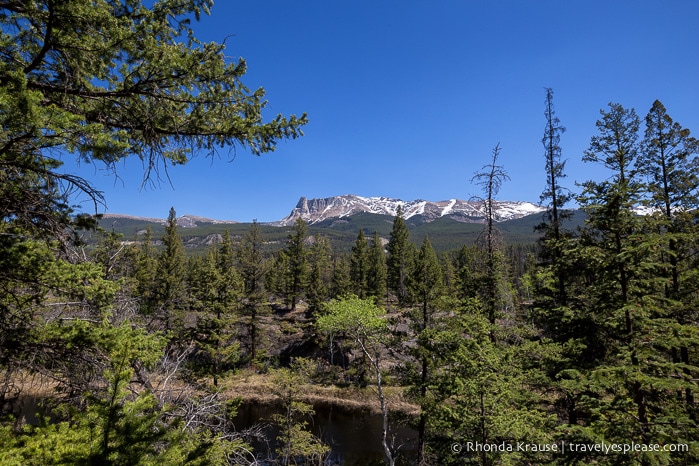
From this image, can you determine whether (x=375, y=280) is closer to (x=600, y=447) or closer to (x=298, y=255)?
(x=298, y=255)

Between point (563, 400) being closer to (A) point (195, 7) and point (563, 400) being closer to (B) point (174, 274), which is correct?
(A) point (195, 7)

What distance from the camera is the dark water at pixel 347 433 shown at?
2048 centimetres

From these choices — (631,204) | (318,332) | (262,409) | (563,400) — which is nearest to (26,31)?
(631,204)

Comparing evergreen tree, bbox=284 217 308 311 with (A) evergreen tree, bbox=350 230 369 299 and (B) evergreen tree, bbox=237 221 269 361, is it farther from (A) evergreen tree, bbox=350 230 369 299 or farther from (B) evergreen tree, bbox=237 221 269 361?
(A) evergreen tree, bbox=350 230 369 299

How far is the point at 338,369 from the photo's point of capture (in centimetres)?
3606

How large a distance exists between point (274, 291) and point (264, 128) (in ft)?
196

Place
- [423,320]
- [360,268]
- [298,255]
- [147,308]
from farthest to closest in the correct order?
[360,268] → [298,255] → [423,320] → [147,308]

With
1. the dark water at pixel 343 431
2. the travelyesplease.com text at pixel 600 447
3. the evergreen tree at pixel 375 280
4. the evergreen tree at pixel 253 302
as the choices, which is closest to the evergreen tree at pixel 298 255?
the evergreen tree at pixel 253 302

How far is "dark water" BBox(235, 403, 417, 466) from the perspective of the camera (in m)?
20.5

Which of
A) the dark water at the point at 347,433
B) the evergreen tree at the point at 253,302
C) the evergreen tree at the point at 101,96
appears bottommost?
the dark water at the point at 347,433

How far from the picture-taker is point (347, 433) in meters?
24.1

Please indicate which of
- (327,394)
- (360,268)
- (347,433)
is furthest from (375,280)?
(347,433)

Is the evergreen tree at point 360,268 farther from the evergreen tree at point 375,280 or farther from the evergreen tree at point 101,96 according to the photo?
the evergreen tree at point 101,96

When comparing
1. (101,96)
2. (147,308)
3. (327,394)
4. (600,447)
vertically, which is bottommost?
(327,394)
